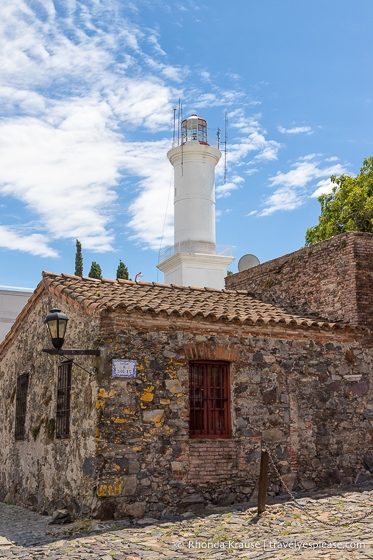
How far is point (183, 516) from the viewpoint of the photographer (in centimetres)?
1018

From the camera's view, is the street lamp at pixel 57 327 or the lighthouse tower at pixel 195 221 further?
the lighthouse tower at pixel 195 221

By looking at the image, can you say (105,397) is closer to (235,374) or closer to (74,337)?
(74,337)

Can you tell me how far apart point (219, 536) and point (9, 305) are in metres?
17.6

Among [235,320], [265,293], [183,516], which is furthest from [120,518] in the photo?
[265,293]

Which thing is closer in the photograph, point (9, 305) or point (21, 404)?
point (21, 404)

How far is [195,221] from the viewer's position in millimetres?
32969

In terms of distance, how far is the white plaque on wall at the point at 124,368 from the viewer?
10352mm

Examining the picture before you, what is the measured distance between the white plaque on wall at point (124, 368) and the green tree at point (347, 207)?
13.2 m

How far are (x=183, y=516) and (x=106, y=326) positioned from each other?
10.6 ft

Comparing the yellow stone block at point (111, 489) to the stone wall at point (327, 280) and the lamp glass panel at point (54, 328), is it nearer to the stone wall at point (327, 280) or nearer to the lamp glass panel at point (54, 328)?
the lamp glass panel at point (54, 328)

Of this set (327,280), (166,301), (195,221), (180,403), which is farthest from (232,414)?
(195,221)

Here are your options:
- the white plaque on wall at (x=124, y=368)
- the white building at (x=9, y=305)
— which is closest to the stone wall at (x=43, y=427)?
the white plaque on wall at (x=124, y=368)

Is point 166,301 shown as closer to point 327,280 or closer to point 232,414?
point 232,414

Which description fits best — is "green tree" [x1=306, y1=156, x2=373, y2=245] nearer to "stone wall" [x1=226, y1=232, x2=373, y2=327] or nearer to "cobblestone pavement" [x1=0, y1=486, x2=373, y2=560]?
"stone wall" [x1=226, y1=232, x2=373, y2=327]
